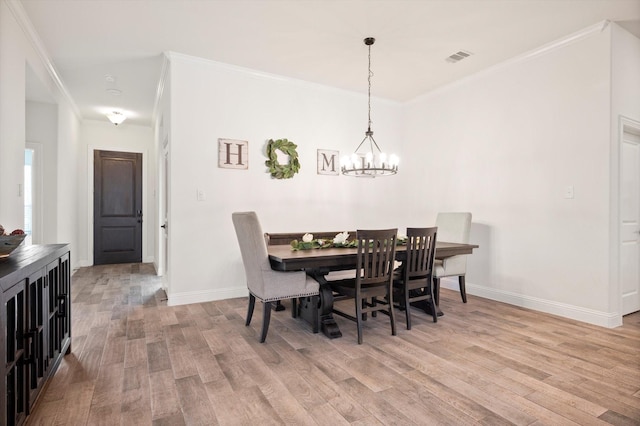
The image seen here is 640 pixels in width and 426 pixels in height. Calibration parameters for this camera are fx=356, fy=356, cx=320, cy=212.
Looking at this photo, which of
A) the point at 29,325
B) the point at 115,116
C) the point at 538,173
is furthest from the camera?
the point at 115,116

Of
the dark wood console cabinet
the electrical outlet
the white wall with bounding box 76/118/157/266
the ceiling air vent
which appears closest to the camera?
the dark wood console cabinet

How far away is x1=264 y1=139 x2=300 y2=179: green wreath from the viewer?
4.43 meters

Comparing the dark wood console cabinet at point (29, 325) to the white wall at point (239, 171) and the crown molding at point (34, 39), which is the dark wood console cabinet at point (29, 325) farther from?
the crown molding at point (34, 39)

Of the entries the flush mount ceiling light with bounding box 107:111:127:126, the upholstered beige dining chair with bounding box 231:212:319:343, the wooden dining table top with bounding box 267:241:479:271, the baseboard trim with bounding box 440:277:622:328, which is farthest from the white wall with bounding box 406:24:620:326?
the flush mount ceiling light with bounding box 107:111:127:126

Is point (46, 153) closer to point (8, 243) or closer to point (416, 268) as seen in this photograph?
point (8, 243)

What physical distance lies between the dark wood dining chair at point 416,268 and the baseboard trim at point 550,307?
1.26 m

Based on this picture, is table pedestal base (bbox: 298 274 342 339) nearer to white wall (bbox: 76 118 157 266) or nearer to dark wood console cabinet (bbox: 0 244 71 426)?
dark wood console cabinet (bbox: 0 244 71 426)

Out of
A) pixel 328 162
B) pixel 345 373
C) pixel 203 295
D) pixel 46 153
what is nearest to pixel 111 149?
pixel 46 153

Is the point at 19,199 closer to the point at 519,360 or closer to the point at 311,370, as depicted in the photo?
the point at 311,370

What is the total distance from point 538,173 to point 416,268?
71.3 inches

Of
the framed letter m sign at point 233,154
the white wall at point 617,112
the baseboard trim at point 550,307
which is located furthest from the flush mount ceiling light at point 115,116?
the white wall at point 617,112

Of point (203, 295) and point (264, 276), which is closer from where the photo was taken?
point (264, 276)

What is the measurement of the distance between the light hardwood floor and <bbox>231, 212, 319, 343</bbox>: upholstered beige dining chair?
1.16ft

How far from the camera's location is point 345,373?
2.27 meters
